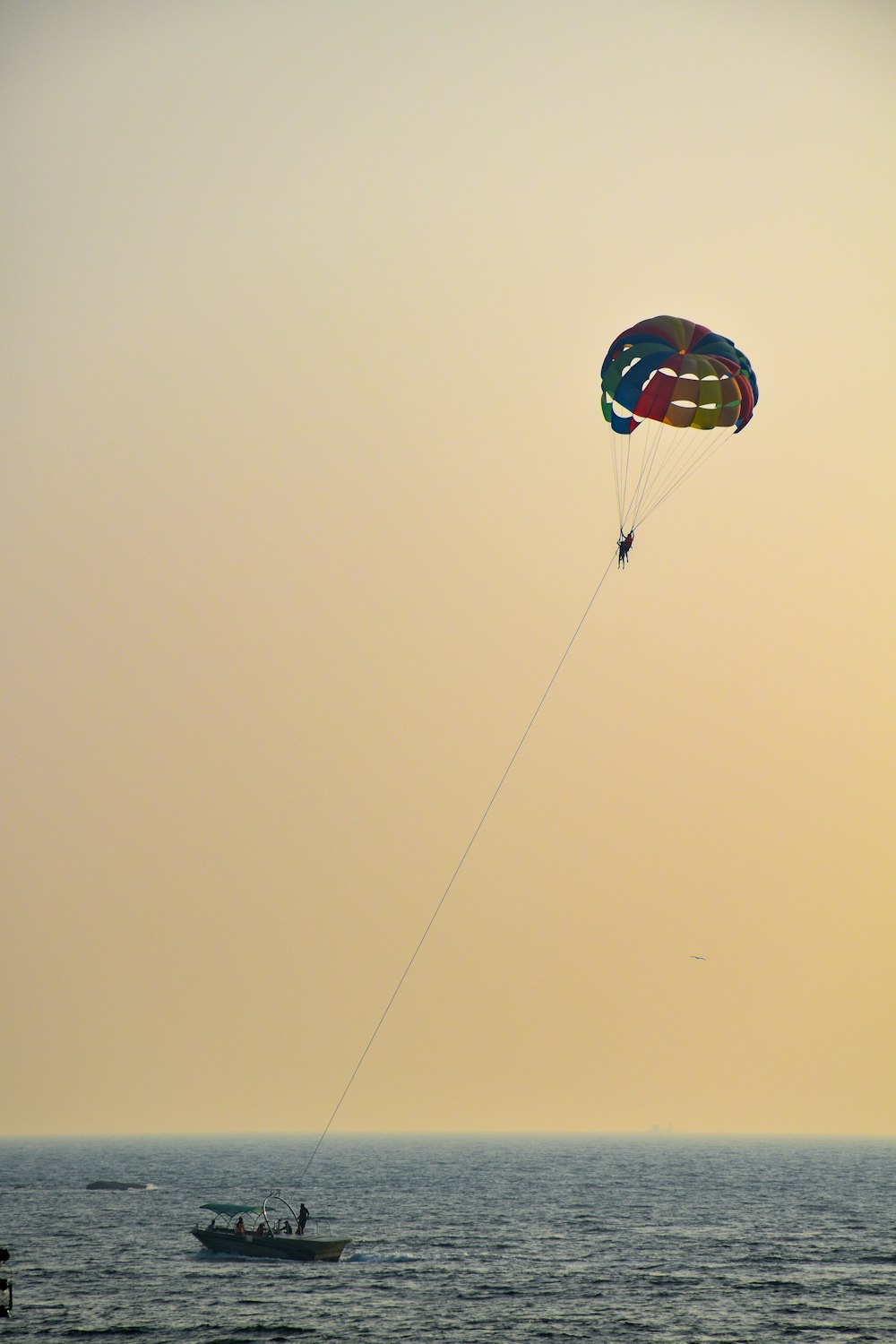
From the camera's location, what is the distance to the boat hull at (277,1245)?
57.0 m

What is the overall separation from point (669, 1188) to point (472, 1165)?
201 feet

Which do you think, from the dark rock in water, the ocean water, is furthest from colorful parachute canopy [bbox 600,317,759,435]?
the dark rock in water

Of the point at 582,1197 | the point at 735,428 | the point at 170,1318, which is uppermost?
the point at 735,428

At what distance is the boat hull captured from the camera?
187ft

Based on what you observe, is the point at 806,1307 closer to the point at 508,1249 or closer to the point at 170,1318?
the point at 508,1249

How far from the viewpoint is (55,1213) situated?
88.4 meters

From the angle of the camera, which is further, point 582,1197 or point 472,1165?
point 472,1165

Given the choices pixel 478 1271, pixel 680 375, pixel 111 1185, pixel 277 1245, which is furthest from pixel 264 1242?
pixel 111 1185

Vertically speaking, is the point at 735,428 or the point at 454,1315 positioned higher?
the point at 735,428

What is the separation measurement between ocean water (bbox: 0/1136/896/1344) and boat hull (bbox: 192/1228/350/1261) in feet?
2.04

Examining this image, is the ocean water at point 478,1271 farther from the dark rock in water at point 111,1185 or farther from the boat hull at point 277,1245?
the dark rock in water at point 111,1185

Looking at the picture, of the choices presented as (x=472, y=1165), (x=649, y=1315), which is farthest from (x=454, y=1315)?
(x=472, y=1165)

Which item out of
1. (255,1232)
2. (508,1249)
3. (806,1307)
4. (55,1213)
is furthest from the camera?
(55,1213)

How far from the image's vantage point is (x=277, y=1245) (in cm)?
5728
